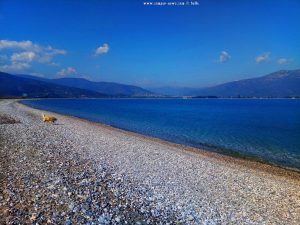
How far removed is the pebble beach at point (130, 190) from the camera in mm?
10203

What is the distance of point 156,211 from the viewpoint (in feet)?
36.0

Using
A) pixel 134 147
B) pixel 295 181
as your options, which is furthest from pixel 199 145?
pixel 295 181

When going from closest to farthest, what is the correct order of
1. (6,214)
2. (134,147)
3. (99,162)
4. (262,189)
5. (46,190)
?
(6,214)
(46,190)
(262,189)
(99,162)
(134,147)

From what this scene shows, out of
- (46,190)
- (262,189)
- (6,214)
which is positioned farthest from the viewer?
(262,189)

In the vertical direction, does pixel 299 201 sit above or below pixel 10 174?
below

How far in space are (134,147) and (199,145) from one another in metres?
10.3

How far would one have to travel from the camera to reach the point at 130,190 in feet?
42.7

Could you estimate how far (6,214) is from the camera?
9.36 m

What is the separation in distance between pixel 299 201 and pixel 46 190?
11.2 meters

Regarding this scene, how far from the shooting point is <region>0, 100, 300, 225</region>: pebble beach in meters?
10.2

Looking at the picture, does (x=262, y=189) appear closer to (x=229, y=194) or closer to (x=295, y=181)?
(x=229, y=194)

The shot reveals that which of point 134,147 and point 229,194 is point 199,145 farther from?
point 229,194

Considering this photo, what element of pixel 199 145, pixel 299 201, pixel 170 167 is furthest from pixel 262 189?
pixel 199 145

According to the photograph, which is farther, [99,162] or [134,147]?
[134,147]
